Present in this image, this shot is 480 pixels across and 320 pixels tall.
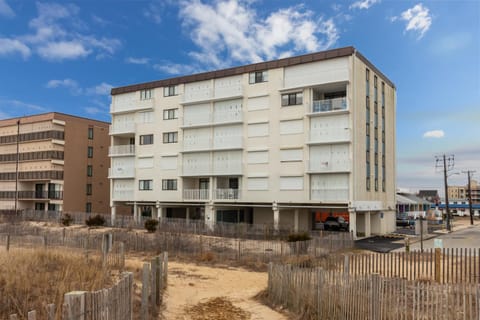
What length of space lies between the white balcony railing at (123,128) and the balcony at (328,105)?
24.9 meters

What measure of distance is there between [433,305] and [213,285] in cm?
1022

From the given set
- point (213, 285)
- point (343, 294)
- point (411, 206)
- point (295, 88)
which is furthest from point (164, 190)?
point (411, 206)

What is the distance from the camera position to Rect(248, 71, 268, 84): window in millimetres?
42859

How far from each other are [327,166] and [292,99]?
816cm

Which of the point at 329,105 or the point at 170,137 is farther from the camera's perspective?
the point at 170,137

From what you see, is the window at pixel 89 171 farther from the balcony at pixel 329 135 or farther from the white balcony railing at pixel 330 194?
the white balcony railing at pixel 330 194

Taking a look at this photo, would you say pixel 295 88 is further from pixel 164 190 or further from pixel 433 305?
pixel 433 305

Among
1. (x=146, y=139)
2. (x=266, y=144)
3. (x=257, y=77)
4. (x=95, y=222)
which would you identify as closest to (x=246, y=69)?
(x=257, y=77)

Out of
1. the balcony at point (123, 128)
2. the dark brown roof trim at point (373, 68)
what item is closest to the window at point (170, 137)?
the balcony at point (123, 128)

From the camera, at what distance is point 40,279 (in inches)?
426

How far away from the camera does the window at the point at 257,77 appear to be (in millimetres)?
42859

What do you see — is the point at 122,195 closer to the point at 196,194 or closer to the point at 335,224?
the point at 196,194

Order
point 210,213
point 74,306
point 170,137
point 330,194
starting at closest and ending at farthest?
point 74,306 → point 330,194 → point 210,213 → point 170,137

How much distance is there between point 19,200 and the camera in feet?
201
